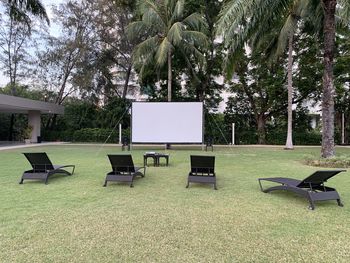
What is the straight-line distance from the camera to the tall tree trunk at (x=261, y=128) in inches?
881

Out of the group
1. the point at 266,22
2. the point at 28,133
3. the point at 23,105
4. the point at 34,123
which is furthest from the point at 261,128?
the point at 28,133

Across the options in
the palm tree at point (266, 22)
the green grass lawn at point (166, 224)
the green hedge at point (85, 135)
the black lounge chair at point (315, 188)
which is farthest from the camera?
the green hedge at point (85, 135)

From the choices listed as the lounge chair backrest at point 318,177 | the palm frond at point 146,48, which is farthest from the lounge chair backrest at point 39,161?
the palm frond at point 146,48

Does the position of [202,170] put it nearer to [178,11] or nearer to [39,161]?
[39,161]

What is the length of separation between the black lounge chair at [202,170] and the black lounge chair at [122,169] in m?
1.47

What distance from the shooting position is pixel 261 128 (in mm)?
22672

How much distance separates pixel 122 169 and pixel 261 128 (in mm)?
17940

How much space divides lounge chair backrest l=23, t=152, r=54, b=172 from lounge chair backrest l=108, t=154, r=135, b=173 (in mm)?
1812

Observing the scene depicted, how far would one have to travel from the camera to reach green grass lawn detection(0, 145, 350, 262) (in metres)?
3.15

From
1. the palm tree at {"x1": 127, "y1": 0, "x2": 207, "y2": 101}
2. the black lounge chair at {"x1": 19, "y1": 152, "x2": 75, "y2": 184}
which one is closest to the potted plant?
the palm tree at {"x1": 127, "y1": 0, "x2": 207, "y2": 101}

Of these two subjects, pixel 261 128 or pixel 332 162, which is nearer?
pixel 332 162

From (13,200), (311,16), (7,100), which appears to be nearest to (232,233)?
(13,200)

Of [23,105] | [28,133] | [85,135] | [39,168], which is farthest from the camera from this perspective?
[85,135]

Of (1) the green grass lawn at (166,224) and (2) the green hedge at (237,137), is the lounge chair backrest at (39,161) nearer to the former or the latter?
(1) the green grass lawn at (166,224)
